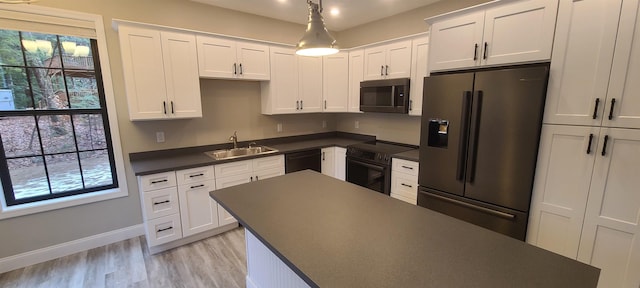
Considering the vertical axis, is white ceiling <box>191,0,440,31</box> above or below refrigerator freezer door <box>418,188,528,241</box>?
above

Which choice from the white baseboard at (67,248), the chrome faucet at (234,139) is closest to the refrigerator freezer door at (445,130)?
the chrome faucet at (234,139)

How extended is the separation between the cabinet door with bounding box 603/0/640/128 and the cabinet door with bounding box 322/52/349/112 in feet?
8.64

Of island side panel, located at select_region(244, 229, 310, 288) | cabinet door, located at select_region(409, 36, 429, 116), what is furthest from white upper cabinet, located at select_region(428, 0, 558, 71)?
island side panel, located at select_region(244, 229, 310, 288)

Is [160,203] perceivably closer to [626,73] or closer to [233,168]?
Answer: [233,168]

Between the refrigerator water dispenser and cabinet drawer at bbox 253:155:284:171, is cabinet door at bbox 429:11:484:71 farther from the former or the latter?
cabinet drawer at bbox 253:155:284:171

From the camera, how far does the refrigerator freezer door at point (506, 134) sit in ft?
6.26

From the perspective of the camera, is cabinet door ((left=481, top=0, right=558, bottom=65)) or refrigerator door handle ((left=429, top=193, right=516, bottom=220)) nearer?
cabinet door ((left=481, top=0, right=558, bottom=65))

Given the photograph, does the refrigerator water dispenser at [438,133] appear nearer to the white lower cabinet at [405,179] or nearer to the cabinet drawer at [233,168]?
the white lower cabinet at [405,179]

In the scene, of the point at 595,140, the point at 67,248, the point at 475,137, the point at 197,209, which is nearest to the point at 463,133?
the point at 475,137

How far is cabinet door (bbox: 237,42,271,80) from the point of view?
125 inches

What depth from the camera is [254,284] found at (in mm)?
1970

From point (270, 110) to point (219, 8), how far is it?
138 centimetres

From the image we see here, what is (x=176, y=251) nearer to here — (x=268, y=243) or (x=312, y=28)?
(x=268, y=243)

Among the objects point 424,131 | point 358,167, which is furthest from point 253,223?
point 358,167
